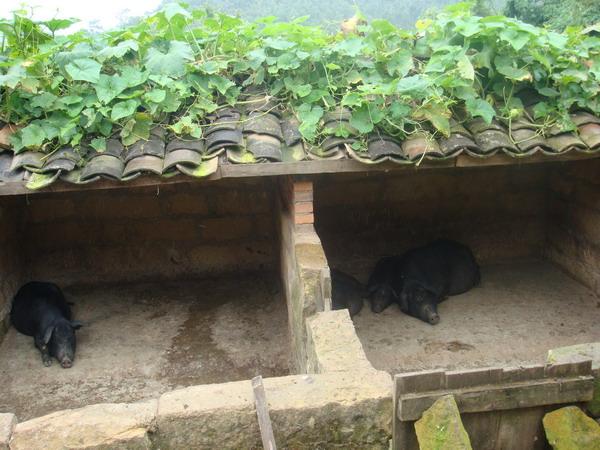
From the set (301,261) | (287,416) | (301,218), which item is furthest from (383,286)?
(287,416)

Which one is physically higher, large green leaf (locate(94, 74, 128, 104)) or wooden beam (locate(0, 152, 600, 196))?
large green leaf (locate(94, 74, 128, 104))

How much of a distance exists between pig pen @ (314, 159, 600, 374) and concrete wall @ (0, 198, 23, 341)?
9.98 feet

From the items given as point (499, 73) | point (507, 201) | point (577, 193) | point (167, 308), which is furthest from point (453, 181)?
point (167, 308)

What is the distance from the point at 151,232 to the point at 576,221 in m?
4.42

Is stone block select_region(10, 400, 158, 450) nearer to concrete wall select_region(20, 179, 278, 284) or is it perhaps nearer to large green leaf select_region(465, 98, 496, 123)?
large green leaf select_region(465, 98, 496, 123)

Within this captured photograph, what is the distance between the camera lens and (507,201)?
594 centimetres

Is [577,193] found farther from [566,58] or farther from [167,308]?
[167,308]

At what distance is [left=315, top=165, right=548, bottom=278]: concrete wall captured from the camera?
578 centimetres

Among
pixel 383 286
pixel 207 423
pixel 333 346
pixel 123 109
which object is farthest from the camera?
pixel 383 286

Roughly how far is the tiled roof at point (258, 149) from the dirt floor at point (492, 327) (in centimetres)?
174

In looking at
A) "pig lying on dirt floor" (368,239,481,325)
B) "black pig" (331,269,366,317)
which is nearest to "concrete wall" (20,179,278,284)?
"black pig" (331,269,366,317)

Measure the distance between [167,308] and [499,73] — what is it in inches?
149

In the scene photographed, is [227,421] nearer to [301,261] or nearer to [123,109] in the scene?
[301,261]

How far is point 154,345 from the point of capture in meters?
4.89
